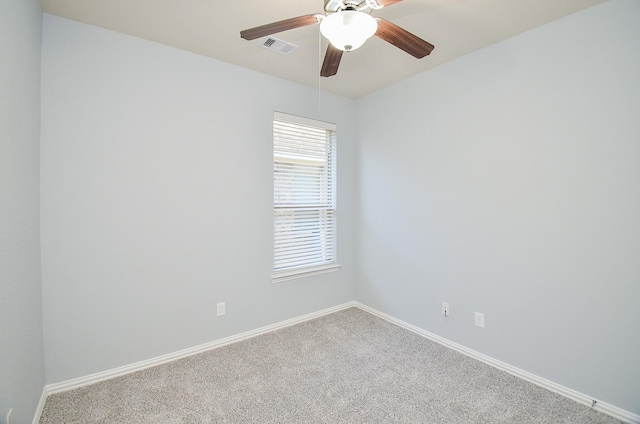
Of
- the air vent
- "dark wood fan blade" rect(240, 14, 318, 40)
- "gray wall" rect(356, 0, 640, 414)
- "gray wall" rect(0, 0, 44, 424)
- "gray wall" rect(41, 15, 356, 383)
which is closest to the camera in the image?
"gray wall" rect(0, 0, 44, 424)

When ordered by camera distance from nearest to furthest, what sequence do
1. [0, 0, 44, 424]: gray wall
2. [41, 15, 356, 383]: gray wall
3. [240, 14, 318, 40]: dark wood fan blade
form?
[0, 0, 44, 424]: gray wall
[240, 14, 318, 40]: dark wood fan blade
[41, 15, 356, 383]: gray wall

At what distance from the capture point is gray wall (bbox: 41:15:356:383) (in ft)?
6.67

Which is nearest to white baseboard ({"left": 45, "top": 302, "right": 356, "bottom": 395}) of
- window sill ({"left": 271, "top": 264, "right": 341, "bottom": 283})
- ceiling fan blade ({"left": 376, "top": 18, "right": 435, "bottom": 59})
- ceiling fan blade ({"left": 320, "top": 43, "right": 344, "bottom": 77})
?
window sill ({"left": 271, "top": 264, "right": 341, "bottom": 283})

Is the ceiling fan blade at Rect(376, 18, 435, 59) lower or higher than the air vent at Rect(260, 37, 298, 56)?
lower

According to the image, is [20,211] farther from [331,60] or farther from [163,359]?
[331,60]

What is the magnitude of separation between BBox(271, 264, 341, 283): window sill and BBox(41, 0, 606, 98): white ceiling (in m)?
2.12

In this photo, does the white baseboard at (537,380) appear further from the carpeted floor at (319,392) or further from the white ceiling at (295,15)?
the white ceiling at (295,15)

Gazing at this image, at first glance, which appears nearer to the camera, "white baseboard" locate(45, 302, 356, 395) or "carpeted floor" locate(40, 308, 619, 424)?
"carpeted floor" locate(40, 308, 619, 424)

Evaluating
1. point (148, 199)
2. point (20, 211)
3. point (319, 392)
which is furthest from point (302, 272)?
point (20, 211)

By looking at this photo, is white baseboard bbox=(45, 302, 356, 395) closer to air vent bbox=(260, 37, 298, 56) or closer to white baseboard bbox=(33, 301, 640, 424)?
white baseboard bbox=(33, 301, 640, 424)

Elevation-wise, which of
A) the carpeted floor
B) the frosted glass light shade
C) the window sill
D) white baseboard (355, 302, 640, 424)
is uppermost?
the frosted glass light shade

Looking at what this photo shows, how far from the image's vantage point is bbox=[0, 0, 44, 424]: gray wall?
1.35 metres

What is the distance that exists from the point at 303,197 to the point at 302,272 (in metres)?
0.86

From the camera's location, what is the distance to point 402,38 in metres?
1.61
